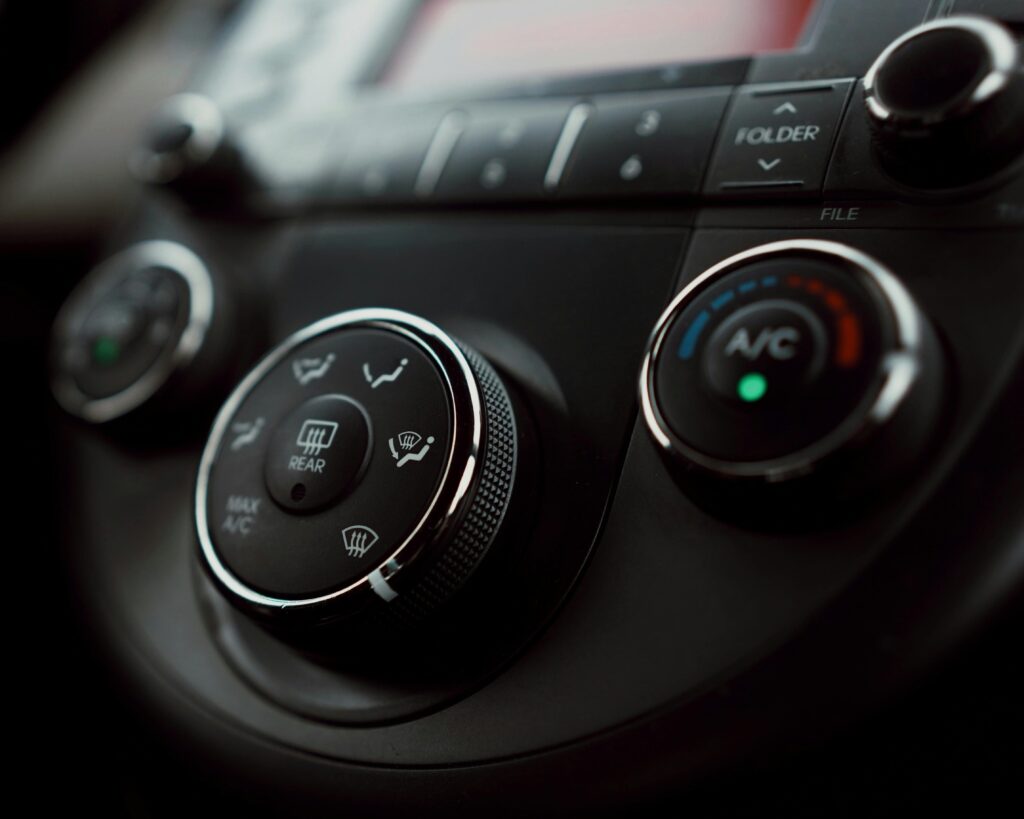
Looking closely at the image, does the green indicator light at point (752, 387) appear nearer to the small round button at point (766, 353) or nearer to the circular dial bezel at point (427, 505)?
the small round button at point (766, 353)

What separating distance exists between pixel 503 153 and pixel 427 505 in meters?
0.23

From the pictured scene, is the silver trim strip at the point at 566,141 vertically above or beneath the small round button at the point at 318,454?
above

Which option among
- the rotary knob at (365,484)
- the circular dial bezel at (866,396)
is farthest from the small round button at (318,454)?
the circular dial bezel at (866,396)

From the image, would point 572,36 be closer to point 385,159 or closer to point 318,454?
point 385,159

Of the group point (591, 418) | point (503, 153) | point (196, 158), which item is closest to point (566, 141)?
point (503, 153)

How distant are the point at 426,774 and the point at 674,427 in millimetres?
177

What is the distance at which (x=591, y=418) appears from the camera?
0.41 metres

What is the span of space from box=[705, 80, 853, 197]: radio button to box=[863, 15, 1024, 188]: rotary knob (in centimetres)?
4

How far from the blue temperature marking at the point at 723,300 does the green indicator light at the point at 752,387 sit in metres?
0.04

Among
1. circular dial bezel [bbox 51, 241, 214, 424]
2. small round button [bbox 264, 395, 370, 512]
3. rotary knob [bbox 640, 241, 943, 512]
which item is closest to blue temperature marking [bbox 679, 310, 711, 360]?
rotary knob [bbox 640, 241, 943, 512]

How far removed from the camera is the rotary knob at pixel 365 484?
14.5 inches

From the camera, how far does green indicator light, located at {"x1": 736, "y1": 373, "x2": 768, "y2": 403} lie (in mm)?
328

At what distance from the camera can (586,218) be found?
1.53 feet

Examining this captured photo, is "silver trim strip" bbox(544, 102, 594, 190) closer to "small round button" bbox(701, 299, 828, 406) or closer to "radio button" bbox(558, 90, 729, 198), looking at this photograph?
"radio button" bbox(558, 90, 729, 198)
